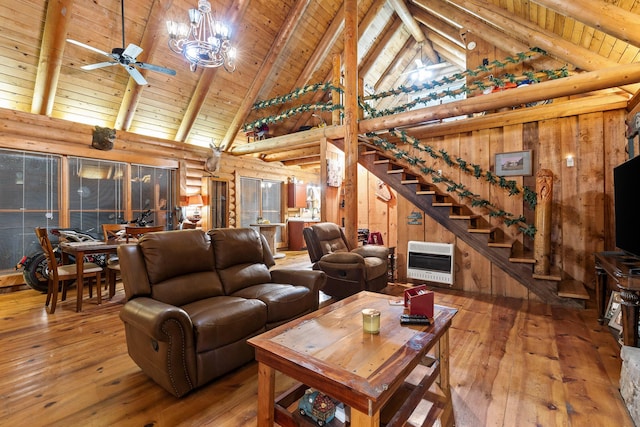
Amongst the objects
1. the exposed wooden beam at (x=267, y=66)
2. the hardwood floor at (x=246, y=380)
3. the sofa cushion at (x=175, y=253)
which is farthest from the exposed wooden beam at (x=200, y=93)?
Answer: the hardwood floor at (x=246, y=380)

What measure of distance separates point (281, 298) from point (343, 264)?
1.40 m

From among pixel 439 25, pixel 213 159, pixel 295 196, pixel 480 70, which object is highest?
pixel 439 25

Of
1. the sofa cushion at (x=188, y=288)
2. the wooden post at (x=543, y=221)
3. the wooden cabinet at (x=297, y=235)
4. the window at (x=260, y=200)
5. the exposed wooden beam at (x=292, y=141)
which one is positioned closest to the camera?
the sofa cushion at (x=188, y=288)

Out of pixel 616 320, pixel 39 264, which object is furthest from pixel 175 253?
pixel 616 320

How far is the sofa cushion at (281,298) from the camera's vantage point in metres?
2.45

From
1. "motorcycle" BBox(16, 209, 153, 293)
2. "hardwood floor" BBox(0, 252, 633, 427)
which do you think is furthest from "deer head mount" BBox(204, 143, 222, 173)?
"hardwood floor" BBox(0, 252, 633, 427)

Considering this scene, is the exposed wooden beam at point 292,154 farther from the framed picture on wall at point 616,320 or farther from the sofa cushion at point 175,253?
the framed picture on wall at point 616,320

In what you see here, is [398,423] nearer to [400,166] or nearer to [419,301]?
[419,301]

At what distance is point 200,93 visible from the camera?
5.63m

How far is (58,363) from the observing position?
232 centimetres

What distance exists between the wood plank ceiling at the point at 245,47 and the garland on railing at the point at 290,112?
0.26m

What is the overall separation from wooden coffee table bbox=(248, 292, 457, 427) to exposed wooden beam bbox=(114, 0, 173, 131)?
4.93 meters

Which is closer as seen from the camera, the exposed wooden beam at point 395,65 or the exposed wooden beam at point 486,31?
the exposed wooden beam at point 486,31

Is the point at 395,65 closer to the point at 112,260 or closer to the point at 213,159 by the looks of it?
the point at 213,159
